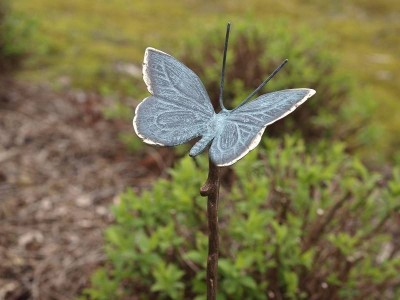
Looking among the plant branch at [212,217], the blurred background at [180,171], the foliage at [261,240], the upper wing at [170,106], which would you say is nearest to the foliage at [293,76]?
the blurred background at [180,171]

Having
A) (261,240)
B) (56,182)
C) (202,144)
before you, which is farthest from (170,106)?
(56,182)

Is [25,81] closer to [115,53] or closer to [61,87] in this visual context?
[61,87]

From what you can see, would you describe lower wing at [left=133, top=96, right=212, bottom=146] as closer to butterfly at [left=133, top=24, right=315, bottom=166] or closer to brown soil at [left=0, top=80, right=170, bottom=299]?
butterfly at [left=133, top=24, right=315, bottom=166]

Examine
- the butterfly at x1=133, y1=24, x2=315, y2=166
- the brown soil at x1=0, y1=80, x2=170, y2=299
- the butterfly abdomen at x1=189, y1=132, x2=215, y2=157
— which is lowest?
the brown soil at x1=0, y1=80, x2=170, y2=299

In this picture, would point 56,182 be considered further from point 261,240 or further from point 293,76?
point 261,240

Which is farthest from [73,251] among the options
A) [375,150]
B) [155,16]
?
[155,16]


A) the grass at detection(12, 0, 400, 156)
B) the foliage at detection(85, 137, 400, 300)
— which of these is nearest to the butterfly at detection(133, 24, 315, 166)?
the foliage at detection(85, 137, 400, 300)

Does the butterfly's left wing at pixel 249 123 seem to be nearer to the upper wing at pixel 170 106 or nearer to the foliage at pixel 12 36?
the upper wing at pixel 170 106
